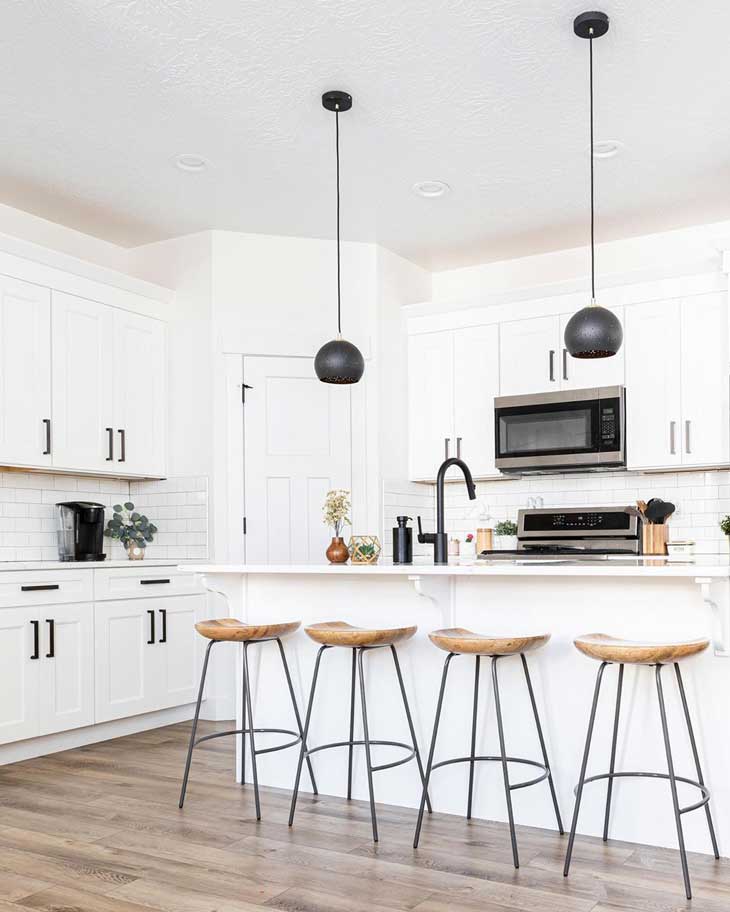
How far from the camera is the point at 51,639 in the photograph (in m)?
4.36

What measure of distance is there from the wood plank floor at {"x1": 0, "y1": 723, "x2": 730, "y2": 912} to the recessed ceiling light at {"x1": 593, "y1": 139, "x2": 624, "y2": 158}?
294 cm

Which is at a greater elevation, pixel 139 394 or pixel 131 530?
pixel 139 394

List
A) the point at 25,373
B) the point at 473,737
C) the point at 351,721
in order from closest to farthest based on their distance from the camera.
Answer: the point at 473,737 → the point at 351,721 → the point at 25,373

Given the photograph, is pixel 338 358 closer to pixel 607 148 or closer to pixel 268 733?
pixel 268 733

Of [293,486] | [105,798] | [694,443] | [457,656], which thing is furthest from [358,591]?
[694,443]

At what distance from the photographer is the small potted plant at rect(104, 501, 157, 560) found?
5.30 meters

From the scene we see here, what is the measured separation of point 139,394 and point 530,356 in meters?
2.29

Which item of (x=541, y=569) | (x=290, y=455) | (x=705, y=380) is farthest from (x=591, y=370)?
(x=541, y=569)

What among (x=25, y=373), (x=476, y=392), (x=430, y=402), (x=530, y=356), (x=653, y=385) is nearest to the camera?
(x=25, y=373)

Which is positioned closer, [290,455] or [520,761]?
[520,761]

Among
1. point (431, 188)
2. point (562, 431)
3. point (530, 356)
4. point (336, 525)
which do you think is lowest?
point (336, 525)

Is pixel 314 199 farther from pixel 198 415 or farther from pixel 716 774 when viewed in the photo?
pixel 716 774

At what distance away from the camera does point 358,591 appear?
3641 millimetres

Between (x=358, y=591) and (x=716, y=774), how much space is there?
4.67 feet
